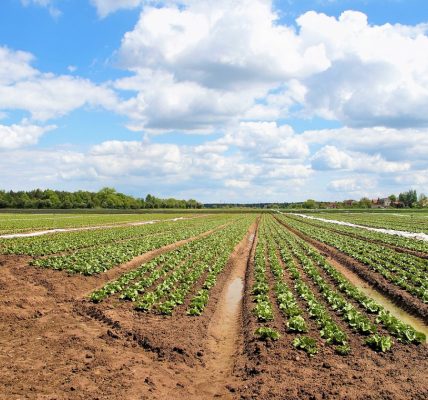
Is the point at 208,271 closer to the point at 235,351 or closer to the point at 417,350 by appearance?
the point at 235,351

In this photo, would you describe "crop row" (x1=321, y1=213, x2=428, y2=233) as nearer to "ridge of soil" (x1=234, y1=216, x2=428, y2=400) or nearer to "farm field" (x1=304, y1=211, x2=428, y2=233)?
"farm field" (x1=304, y1=211, x2=428, y2=233)

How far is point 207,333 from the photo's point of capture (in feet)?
37.3

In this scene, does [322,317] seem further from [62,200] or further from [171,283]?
[62,200]

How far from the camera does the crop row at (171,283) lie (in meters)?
13.4

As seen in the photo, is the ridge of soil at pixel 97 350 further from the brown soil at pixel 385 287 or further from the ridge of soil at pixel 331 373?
the brown soil at pixel 385 287

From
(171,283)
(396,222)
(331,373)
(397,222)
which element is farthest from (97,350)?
(397,222)

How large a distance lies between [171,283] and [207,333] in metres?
4.99

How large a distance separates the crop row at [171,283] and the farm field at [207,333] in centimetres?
7

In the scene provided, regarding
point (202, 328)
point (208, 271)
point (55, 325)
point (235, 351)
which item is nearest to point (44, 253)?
point (208, 271)

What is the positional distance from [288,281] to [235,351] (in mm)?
8000

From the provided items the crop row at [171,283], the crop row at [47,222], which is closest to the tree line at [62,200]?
the crop row at [47,222]

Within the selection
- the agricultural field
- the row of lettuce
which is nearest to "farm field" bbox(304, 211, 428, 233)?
the row of lettuce

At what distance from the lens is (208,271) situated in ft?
65.1

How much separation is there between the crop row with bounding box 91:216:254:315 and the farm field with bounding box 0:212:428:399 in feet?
0.22
